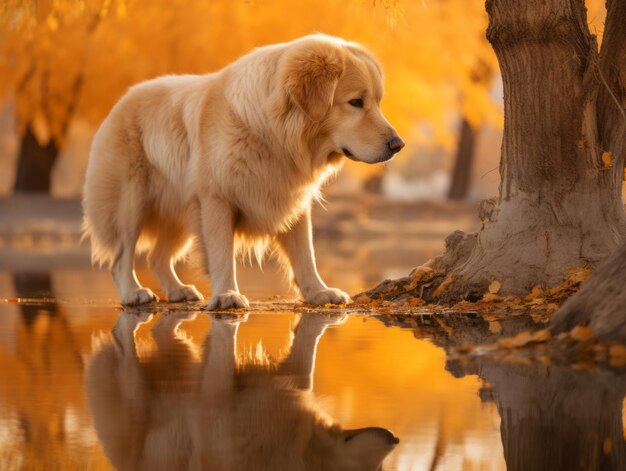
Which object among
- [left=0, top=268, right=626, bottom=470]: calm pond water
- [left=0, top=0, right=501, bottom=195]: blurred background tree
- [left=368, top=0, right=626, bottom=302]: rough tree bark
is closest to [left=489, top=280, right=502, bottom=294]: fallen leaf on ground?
[left=368, top=0, right=626, bottom=302]: rough tree bark

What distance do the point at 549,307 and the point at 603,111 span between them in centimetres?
151

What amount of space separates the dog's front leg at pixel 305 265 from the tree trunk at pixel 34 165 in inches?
694

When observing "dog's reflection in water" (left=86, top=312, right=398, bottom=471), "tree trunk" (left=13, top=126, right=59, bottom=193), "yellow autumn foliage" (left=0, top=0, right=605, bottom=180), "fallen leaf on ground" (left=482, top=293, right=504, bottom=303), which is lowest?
"dog's reflection in water" (left=86, top=312, right=398, bottom=471)

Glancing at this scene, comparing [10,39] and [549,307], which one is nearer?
[549,307]

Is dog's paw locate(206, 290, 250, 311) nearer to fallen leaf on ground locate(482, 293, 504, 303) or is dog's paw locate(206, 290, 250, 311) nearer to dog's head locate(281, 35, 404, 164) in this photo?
dog's head locate(281, 35, 404, 164)

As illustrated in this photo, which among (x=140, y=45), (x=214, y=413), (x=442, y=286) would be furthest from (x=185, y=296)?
(x=140, y=45)

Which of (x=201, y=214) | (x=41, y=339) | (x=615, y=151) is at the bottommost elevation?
(x=41, y=339)

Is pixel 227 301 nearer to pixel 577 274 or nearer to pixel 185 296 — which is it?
pixel 185 296

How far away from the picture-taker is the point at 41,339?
22.2 ft

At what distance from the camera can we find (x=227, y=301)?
7.94m

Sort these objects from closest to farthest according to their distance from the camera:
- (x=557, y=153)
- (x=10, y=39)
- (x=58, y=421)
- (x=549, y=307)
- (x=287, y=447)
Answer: (x=287, y=447)
(x=58, y=421)
(x=549, y=307)
(x=557, y=153)
(x=10, y=39)

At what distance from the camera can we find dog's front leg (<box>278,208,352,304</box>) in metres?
8.42

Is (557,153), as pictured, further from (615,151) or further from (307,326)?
(307,326)

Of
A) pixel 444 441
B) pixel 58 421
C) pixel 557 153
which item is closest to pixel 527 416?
pixel 444 441
